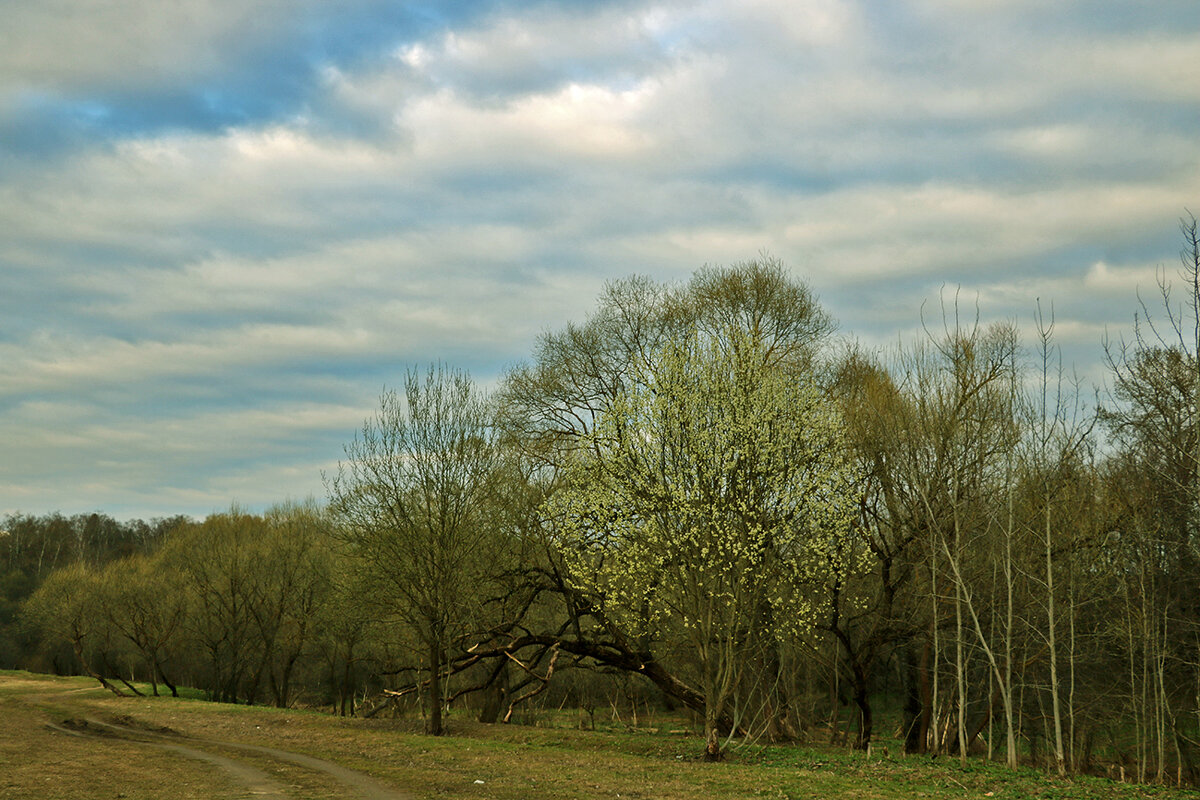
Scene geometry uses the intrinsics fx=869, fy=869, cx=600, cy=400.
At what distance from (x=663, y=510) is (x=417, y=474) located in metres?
10.9

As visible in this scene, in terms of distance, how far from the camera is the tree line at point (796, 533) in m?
22.4

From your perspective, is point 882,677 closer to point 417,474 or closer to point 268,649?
point 417,474

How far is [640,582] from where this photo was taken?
23109 millimetres

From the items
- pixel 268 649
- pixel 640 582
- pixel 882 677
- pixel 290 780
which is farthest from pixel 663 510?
pixel 268 649

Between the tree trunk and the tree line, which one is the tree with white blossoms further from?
the tree trunk

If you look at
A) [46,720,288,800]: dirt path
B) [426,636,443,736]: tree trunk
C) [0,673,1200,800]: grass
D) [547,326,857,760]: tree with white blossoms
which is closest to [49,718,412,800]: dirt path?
[46,720,288,800]: dirt path

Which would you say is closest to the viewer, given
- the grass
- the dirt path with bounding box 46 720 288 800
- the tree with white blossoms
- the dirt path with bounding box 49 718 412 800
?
the dirt path with bounding box 49 718 412 800

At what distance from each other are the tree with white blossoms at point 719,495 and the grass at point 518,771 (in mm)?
3115

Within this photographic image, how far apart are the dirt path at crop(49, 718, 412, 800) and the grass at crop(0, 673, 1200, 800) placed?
41cm

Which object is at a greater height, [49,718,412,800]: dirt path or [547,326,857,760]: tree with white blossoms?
[547,326,857,760]: tree with white blossoms

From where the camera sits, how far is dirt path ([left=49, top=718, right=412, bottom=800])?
15.9 metres

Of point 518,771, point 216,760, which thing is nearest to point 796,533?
point 518,771

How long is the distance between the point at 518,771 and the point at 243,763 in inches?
260

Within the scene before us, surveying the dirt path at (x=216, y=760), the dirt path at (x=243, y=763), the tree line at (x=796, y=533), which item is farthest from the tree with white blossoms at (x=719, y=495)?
the dirt path at (x=216, y=760)
